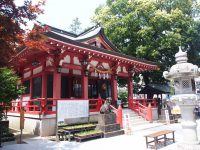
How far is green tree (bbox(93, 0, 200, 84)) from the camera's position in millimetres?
22047

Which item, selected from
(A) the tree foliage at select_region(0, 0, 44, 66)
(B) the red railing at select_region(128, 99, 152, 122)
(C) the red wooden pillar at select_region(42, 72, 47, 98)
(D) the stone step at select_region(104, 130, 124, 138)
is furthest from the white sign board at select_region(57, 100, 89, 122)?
(B) the red railing at select_region(128, 99, 152, 122)

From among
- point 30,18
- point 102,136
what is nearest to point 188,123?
point 102,136

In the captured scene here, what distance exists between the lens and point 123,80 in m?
25.4

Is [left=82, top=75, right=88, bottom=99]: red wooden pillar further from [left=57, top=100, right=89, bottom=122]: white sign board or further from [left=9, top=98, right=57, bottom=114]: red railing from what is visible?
[left=9, top=98, right=57, bottom=114]: red railing

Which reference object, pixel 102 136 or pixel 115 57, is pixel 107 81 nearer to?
pixel 115 57

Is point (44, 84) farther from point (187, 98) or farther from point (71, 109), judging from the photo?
point (187, 98)

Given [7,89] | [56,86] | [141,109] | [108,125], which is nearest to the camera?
[7,89]

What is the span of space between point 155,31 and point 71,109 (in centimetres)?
1578

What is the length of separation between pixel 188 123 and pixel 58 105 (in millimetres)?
6307

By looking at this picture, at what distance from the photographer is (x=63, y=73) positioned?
14523 millimetres

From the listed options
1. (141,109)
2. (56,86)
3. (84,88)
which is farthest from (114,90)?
(56,86)

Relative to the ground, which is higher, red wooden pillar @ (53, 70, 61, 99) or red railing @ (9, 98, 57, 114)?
red wooden pillar @ (53, 70, 61, 99)

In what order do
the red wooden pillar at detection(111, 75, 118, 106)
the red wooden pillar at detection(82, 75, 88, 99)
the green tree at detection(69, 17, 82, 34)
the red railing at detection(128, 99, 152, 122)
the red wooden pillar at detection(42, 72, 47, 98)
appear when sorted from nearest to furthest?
1. the red wooden pillar at detection(42, 72, 47, 98)
2. the red wooden pillar at detection(82, 75, 88, 99)
3. the red railing at detection(128, 99, 152, 122)
4. the red wooden pillar at detection(111, 75, 118, 106)
5. the green tree at detection(69, 17, 82, 34)

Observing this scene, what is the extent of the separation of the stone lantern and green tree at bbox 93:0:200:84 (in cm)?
1458
